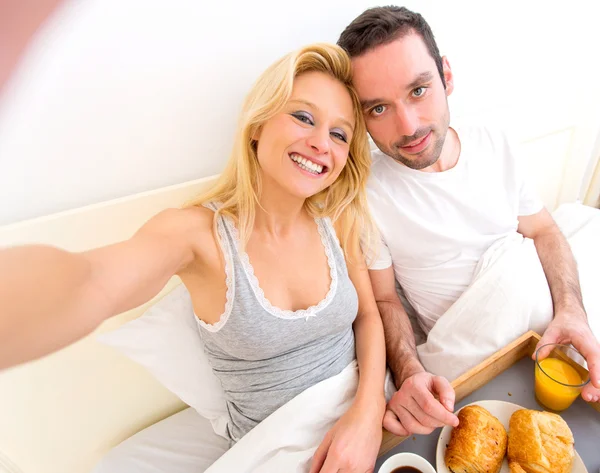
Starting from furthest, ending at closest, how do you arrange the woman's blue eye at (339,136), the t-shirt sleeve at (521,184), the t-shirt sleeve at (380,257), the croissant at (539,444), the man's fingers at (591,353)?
1. the t-shirt sleeve at (521,184)
2. the t-shirt sleeve at (380,257)
3. the woman's blue eye at (339,136)
4. the man's fingers at (591,353)
5. the croissant at (539,444)

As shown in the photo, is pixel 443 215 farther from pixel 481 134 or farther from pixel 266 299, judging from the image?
pixel 266 299

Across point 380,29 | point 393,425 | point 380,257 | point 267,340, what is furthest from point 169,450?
point 380,29

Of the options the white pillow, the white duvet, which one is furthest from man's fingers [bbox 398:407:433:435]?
the white pillow

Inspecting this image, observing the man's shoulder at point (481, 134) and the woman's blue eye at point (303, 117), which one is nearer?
the woman's blue eye at point (303, 117)

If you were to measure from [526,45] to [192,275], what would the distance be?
5.77 ft

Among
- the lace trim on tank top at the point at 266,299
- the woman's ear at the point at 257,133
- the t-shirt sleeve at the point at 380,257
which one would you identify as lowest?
the t-shirt sleeve at the point at 380,257

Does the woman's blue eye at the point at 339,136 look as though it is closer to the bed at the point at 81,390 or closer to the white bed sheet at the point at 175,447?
the bed at the point at 81,390

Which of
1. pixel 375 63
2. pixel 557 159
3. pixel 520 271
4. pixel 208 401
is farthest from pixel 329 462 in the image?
pixel 557 159

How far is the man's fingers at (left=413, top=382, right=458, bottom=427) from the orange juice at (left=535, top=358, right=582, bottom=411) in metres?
0.26

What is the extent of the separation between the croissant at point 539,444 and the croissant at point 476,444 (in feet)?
0.09

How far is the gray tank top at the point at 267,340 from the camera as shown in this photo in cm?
88

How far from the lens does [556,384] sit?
2.71ft

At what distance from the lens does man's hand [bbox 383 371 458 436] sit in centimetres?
79

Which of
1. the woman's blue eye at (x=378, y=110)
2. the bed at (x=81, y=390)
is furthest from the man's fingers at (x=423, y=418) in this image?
the woman's blue eye at (x=378, y=110)
